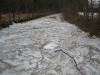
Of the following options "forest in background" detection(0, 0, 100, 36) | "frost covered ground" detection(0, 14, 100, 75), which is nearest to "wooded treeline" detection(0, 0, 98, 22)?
"forest in background" detection(0, 0, 100, 36)

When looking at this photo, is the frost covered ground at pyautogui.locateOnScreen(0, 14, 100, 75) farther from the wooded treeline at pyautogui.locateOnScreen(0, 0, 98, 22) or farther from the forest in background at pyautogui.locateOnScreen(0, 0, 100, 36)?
the wooded treeline at pyautogui.locateOnScreen(0, 0, 98, 22)

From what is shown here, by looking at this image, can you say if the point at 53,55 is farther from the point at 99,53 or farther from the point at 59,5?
the point at 59,5

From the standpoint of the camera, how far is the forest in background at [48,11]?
787cm

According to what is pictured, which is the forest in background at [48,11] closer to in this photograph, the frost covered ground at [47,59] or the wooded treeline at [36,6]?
the wooded treeline at [36,6]

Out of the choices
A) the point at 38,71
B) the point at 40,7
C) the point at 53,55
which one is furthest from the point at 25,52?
the point at 40,7

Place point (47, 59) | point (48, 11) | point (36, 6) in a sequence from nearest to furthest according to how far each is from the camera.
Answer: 1. point (47, 59)
2. point (36, 6)
3. point (48, 11)

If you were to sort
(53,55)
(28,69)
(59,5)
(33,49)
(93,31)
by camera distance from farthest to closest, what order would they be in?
(59,5) → (93,31) → (33,49) → (53,55) → (28,69)

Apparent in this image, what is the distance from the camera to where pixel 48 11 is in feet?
99.4

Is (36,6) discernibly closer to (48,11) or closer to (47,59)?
(48,11)

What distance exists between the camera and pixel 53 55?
13.8 feet

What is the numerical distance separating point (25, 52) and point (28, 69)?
1.22m

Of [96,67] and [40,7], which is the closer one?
[96,67]

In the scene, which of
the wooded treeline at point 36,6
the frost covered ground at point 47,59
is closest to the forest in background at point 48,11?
the wooded treeline at point 36,6

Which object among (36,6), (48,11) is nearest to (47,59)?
(36,6)
